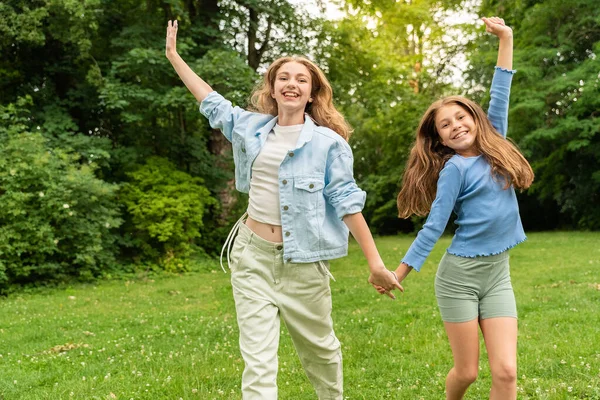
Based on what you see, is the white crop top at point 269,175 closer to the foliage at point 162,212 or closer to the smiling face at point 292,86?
the smiling face at point 292,86

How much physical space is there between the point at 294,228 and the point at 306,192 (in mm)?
Answer: 225

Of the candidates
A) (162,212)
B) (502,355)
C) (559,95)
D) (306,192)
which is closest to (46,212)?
(162,212)

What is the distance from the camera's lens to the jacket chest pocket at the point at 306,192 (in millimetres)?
3547

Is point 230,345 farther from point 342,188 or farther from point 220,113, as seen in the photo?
point 342,188

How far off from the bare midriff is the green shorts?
1.02 meters

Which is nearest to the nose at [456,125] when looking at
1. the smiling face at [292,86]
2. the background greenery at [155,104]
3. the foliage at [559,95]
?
the smiling face at [292,86]

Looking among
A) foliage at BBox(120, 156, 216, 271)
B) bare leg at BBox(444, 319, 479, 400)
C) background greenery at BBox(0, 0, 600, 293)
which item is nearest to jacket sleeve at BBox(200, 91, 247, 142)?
bare leg at BBox(444, 319, 479, 400)

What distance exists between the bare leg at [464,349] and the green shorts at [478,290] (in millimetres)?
47

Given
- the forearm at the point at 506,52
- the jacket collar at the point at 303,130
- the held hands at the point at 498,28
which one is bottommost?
the jacket collar at the point at 303,130

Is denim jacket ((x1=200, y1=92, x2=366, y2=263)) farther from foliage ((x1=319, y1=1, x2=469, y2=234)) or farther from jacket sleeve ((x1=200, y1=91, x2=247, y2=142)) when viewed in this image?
foliage ((x1=319, y1=1, x2=469, y2=234))

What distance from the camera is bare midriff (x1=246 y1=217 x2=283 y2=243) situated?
3.58 m

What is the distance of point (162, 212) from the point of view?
1370cm

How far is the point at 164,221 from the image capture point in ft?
45.3

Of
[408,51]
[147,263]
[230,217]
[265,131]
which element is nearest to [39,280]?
[147,263]
